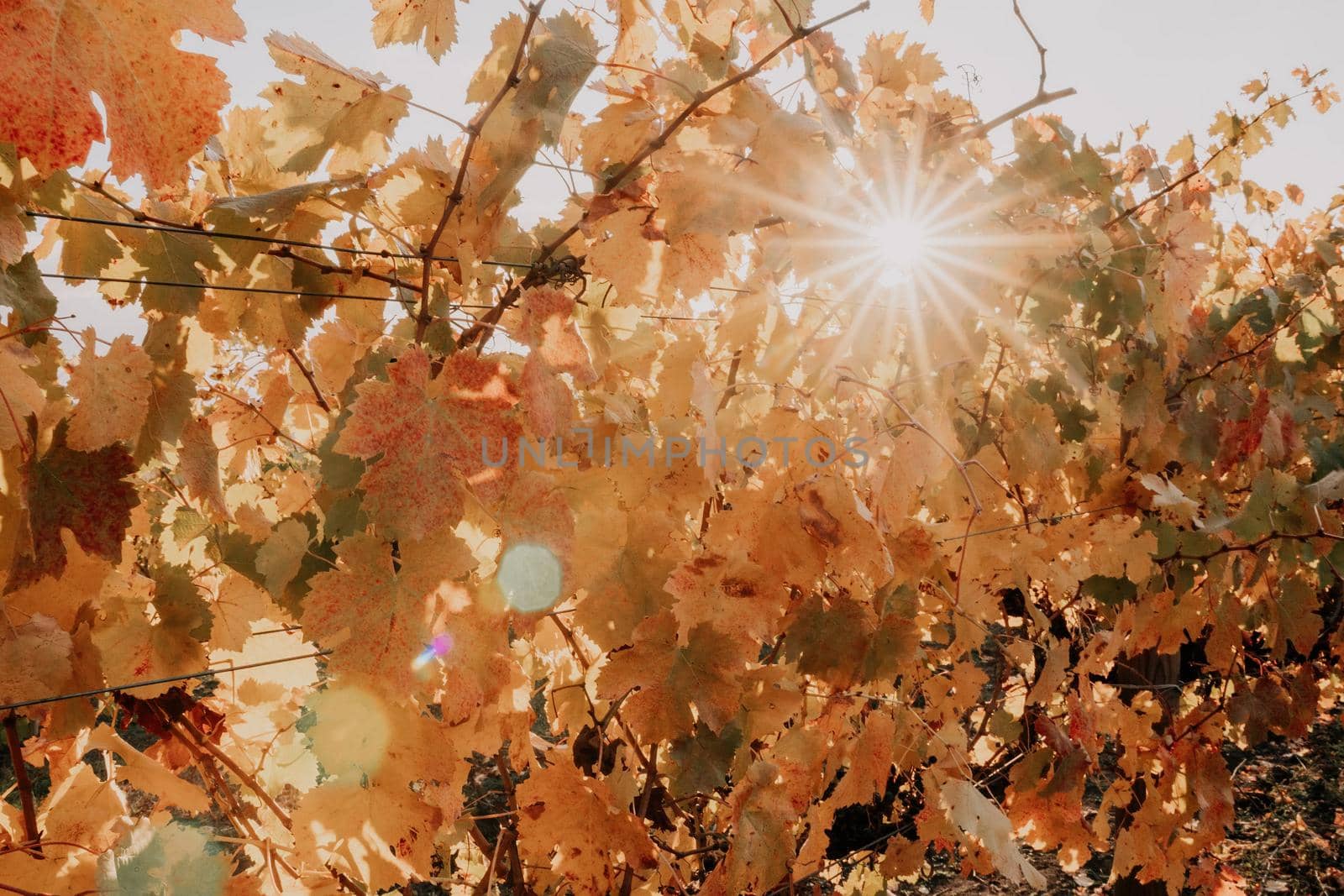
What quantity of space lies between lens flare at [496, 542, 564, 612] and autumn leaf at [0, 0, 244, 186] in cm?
55

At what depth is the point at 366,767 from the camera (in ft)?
3.73

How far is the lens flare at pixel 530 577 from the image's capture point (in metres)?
0.99

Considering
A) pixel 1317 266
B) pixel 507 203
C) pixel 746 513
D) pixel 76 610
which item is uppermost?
pixel 1317 266

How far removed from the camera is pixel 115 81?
638 millimetres

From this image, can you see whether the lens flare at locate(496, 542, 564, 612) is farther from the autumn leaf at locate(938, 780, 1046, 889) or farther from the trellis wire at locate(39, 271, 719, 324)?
the autumn leaf at locate(938, 780, 1046, 889)

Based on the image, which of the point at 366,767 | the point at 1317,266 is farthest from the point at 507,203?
the point at 1317,266

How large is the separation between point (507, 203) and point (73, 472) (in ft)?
2.40

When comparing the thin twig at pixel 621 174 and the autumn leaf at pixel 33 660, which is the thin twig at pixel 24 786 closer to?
the autumn leaf at pixel 33 660

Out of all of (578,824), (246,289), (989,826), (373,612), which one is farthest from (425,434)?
(989,826)

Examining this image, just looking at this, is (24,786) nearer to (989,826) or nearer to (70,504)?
(70,504)

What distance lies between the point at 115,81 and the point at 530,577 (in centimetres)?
68

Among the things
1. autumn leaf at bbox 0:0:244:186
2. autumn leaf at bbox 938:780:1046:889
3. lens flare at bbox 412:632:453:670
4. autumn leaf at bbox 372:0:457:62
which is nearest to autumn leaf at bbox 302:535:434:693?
lens flare at bbox 412:632:453:670

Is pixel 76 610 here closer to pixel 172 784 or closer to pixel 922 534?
pixel 172 784

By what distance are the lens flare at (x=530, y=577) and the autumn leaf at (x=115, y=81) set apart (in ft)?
1.81
